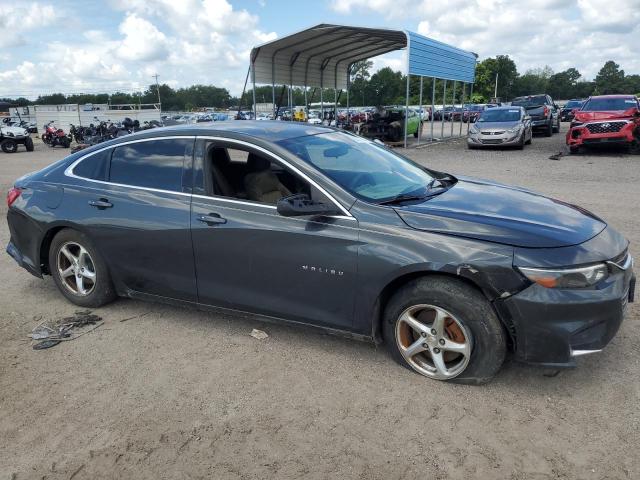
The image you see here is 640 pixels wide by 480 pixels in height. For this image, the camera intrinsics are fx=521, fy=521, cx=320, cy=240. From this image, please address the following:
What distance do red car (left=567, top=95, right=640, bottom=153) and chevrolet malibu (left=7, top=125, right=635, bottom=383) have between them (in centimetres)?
1354

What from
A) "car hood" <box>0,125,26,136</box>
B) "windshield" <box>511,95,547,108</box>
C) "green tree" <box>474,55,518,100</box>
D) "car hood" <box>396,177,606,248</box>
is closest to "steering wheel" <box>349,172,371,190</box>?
"car hood" <box>396,177,606,248</box>

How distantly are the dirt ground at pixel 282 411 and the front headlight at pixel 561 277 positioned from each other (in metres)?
0.72

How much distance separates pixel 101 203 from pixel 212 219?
114cm

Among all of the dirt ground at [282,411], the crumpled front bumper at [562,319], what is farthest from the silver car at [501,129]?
the crumpled front bumper at [562,319]

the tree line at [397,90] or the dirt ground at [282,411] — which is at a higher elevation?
the tree line at [397,90]

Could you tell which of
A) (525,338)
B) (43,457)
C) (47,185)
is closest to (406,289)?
(525,338)

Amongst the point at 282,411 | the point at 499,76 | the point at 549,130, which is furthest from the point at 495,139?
the point at 499,76

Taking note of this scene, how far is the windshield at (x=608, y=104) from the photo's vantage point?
1556cm

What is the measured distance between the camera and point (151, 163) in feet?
13.5

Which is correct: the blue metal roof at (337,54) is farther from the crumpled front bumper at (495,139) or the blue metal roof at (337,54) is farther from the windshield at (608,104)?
the windshield at (608,104)

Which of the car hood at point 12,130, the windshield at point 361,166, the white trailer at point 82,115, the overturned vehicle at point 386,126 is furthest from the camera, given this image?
the white trailer at point 82,115

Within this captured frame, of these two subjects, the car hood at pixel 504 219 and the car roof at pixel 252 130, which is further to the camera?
the car roof at pixel 252 130

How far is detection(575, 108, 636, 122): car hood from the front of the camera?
15.3 m

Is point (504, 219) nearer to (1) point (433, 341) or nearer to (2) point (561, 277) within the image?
(2) point (561, 277)
